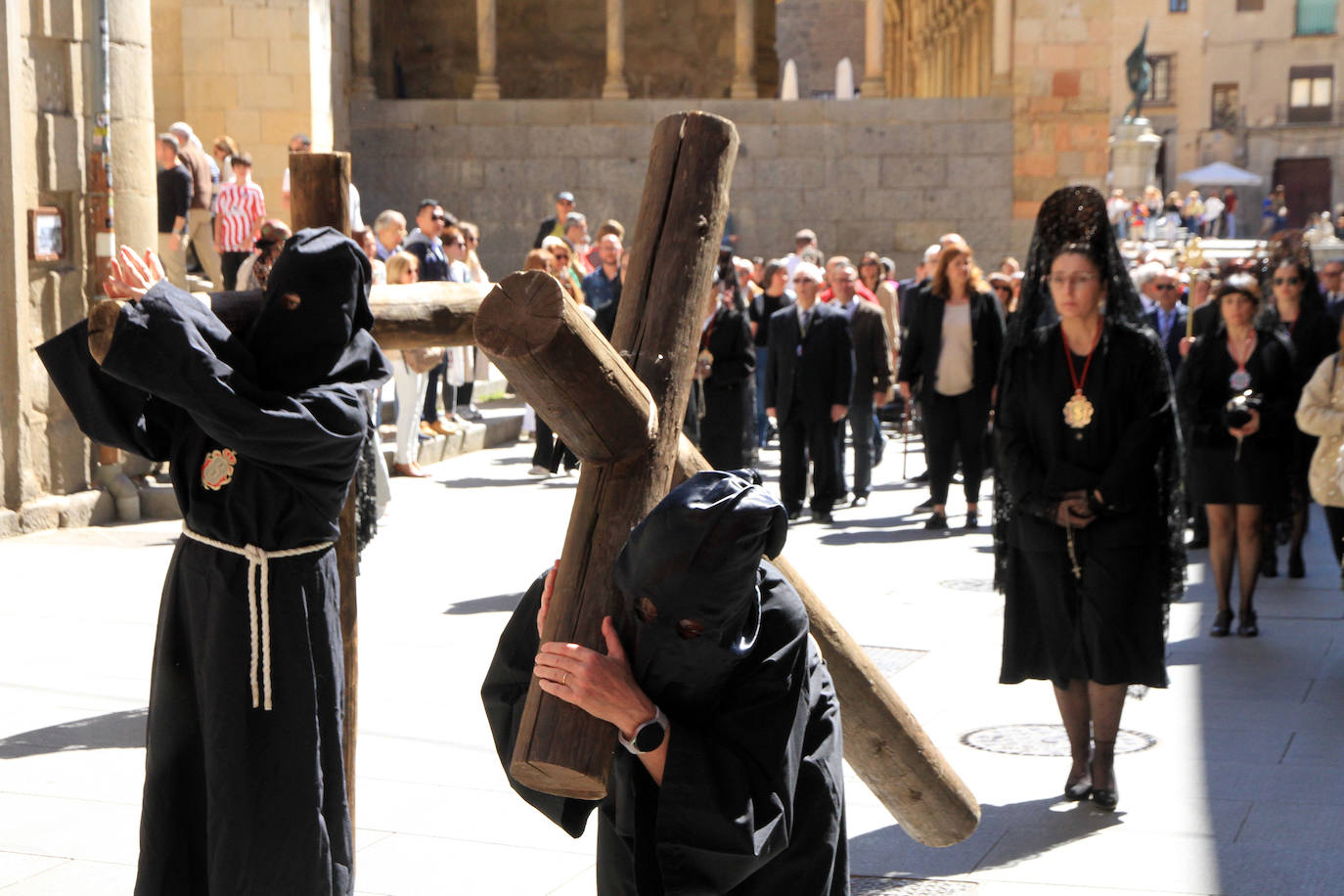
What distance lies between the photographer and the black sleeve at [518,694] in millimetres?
2920

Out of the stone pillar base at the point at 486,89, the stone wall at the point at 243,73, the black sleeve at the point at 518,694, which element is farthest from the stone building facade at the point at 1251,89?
the black sleeve at the point at 518,694

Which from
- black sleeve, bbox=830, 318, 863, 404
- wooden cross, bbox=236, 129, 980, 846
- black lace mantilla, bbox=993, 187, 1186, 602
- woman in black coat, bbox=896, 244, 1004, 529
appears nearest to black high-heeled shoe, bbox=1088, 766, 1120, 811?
black lace mantilla, bbox=993, 187, 1186, 602

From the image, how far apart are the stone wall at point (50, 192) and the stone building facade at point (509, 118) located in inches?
0.6

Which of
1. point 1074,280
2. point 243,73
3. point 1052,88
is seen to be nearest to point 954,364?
point 1074,280

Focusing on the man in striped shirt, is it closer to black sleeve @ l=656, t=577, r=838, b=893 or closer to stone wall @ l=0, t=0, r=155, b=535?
stone wall @ l=0, t=0, r=155, b=535

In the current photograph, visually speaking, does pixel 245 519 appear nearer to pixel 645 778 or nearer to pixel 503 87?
pixel 645 778

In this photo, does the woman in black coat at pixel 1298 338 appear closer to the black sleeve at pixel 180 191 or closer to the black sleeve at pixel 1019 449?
the black sleeve at pixel 1019 449

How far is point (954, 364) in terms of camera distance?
12.0 m

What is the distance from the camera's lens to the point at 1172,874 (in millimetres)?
5102

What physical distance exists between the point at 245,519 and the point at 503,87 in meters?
28.6

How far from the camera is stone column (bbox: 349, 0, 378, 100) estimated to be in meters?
25.3

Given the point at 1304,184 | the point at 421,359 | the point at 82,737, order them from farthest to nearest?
the point at 1304,184, the point at 421,359, the point at 82,737

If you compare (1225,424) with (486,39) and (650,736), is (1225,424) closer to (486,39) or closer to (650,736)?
(650,736)

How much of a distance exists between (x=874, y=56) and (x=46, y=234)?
20.3m
